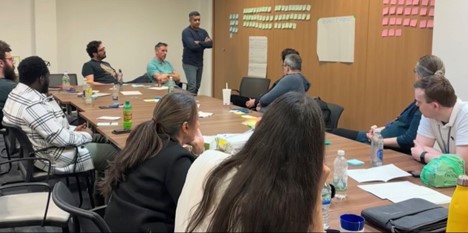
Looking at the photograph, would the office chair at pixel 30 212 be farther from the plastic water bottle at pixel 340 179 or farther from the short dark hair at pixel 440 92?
the short dark hair at pixel 440 92

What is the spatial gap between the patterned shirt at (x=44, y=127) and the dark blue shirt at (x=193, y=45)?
434 centimetres

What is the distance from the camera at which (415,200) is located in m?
1.88

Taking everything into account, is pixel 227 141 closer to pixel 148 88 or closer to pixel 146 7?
pixel 148 88

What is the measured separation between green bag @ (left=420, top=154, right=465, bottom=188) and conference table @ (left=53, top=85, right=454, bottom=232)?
0.04m

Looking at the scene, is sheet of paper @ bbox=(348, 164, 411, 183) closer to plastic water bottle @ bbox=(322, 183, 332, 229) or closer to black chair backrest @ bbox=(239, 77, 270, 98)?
plastic water bottle @ bbox=(322, 183, 332, 229)

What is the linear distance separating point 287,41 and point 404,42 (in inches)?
84.4

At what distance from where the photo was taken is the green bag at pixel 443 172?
218cm

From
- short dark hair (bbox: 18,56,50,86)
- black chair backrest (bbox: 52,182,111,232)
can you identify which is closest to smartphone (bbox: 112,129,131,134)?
short dark hair (bbox: 18,56,50,86)

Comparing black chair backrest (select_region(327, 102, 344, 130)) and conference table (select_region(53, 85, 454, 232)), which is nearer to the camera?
conference table (select_region(53, 85, 454, 232))

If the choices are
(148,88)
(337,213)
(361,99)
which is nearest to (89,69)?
(148,88)

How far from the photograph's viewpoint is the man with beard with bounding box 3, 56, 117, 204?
3209 millimetres

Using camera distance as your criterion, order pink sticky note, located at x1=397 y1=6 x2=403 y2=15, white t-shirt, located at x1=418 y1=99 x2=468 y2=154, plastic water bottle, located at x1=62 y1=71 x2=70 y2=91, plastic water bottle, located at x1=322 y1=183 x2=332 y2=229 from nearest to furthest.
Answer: plastic water bottle, located at x1=322 y1=183 x2=332 y2=229
white t-shirt, located at x1=418 y1=99 x2=468 y2=154
pink sticky note, located at x1=397 y1=6 x2=403 y2=15
plastic water bottle, located at x1=62 y1=71 x2=70 y2=91

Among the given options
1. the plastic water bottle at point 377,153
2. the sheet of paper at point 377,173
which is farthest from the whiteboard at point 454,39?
the sheet of paper at point 377,173

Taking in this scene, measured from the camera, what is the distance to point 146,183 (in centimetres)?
184
